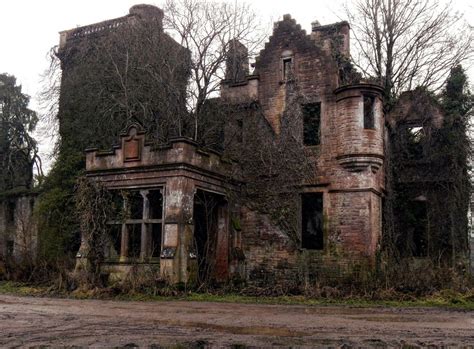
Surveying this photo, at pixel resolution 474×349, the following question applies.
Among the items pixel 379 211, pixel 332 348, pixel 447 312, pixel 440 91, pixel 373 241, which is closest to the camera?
pixel 332 348

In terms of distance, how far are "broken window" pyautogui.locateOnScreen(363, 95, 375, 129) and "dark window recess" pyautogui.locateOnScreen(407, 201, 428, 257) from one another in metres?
4.14

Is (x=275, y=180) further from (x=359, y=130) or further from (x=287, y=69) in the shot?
(x=287, y=69)

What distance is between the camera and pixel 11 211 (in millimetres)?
31375

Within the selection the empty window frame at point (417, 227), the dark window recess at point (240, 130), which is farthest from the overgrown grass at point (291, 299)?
the dark window recess at point (240, 130)

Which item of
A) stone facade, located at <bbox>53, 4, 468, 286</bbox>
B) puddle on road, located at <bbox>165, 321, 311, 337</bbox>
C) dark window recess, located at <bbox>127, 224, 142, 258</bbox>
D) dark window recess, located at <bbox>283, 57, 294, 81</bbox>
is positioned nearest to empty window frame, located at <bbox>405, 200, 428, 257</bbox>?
stone facade, located at <bbox>53, 4, 468, 286</bbox>

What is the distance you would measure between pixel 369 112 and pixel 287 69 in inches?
140

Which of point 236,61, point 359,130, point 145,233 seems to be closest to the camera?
point 145,233

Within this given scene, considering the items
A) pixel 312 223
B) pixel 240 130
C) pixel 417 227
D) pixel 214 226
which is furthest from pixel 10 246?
pixel 417 227

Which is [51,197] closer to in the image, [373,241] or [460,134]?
[373,241]

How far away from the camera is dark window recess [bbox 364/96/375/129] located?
18.4 meters

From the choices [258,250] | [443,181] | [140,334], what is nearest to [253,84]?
[258,250]

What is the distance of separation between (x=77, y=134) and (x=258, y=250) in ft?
33.1

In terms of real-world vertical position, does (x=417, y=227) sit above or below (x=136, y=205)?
below

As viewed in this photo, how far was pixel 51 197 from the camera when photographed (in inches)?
912
